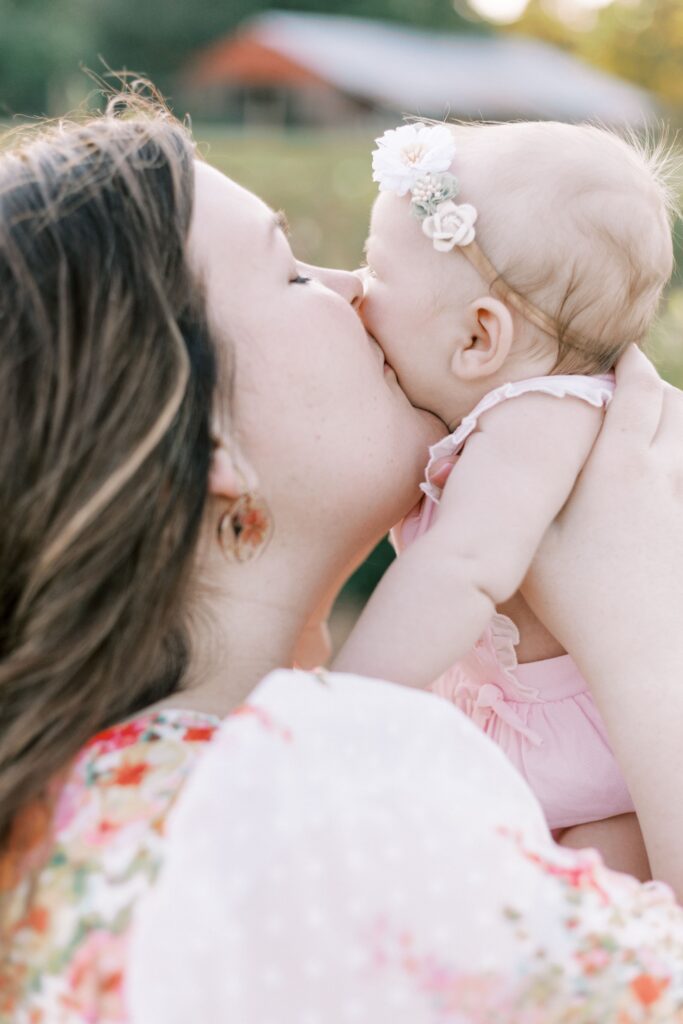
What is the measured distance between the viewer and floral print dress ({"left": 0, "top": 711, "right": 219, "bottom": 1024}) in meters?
1.46

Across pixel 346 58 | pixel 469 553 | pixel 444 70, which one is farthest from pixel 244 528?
pixel 346 58

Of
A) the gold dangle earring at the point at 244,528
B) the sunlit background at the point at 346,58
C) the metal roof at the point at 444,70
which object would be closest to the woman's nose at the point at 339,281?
the gold dangle earring at the point at 244,528

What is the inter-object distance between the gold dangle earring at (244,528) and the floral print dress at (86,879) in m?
0.39

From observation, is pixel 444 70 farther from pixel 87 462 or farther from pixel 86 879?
pixel 86 879

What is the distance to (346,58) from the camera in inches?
1331

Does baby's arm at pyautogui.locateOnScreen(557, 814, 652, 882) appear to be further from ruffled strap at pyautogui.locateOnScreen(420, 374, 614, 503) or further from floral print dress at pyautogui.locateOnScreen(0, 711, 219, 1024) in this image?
floral print dress at pyautogui.locateOnScreen(0, 711, 219, 1024)

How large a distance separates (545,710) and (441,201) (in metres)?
0.92

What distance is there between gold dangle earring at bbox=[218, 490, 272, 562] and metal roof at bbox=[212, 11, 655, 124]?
96.3 feet

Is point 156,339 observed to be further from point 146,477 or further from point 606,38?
point 606,38

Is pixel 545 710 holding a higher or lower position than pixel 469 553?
lower

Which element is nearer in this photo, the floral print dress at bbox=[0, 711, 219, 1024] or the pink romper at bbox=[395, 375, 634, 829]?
the floral print dress at bbox=[0, 711, 219, 1024]

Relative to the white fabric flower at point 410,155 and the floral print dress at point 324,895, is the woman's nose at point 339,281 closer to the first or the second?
the white fabric flower at point 410,155

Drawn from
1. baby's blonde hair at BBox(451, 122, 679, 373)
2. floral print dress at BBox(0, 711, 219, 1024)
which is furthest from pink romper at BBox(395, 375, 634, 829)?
floral print dress at BBox(0, 711, 219, 1024)

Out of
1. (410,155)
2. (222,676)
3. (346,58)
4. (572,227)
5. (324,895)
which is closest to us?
(324,895)
